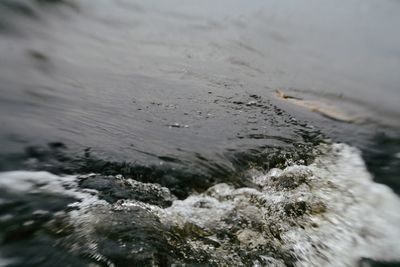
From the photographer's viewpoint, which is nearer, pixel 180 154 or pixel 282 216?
pixel 282 216

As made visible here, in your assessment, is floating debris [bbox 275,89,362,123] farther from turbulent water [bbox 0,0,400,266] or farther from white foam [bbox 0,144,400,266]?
white foam [bbox 0,144,400,266]

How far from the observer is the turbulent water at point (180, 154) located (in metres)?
2.94

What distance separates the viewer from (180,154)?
421 centimetres

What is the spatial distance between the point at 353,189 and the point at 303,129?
57.0 inches

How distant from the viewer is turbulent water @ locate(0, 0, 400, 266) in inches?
116

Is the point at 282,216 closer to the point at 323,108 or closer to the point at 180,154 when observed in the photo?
the point at 180,154

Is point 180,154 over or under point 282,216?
over

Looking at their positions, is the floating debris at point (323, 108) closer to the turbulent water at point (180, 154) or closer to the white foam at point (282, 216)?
the turbulent water at point (180, 154)

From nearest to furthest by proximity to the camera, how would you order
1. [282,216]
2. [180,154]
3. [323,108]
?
[282,216] → [180,154] → [323,108]

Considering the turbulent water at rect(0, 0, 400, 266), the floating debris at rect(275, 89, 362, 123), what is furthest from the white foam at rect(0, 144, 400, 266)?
the floating debris at rect(275, 89, 362, 123)

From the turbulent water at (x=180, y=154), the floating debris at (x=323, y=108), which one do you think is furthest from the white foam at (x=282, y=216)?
the floating debris at (x=323, y=108)

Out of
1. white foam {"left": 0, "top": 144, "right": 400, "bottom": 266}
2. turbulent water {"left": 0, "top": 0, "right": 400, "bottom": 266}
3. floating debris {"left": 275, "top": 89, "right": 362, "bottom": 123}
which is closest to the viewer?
turbulent water {"left": 0, "top": 0, "right": 400, "bottom": 266}

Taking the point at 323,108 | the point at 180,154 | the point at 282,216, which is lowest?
the point at 282,216

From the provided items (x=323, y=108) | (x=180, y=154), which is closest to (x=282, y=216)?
(x=180, y=154)
